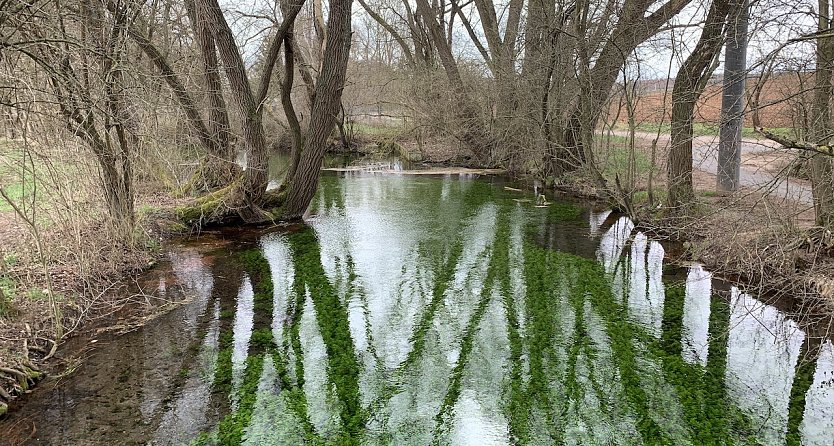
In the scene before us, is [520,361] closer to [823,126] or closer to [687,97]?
[823,126]

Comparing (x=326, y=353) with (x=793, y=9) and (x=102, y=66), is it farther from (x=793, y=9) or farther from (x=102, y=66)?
(x=793, y=9)

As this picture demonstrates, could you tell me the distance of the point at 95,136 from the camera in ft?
21.0

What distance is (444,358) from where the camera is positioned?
15.6 feet

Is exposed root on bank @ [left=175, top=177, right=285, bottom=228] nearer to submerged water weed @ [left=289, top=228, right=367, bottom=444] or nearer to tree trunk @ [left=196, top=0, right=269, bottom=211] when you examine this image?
tree trunk @ [left=196, top=0, right=269, bottom=211]

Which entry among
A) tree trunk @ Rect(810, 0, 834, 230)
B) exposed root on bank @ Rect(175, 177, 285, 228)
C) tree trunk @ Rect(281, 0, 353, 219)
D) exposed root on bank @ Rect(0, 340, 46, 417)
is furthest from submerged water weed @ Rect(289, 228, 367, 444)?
tree trunk @ Rect(810, 0, 834, 230)

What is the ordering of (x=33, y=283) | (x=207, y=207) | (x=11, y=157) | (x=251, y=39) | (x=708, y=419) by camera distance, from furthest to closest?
(x=251, y=39), (x=207, y=207), (x=33, y=283), (x=11, y=157), (x=708, y=419)

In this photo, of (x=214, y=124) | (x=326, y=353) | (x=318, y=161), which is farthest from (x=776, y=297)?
(x=214, y=124)

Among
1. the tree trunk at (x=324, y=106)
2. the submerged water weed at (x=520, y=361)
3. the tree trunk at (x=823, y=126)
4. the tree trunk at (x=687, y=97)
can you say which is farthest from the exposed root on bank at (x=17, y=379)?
the tree trunk at (x=687, y=97)

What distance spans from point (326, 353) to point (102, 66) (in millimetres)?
3547

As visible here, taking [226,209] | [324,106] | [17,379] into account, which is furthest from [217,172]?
[17,379]

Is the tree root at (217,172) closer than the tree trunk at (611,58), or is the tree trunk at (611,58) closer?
the tree trunk at (611,58)

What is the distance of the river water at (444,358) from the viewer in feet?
12.3

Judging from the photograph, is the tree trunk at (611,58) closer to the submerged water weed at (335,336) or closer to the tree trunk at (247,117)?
the submerged water weed at (335,336)

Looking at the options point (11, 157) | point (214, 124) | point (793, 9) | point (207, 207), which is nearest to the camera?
point (793, 9)
